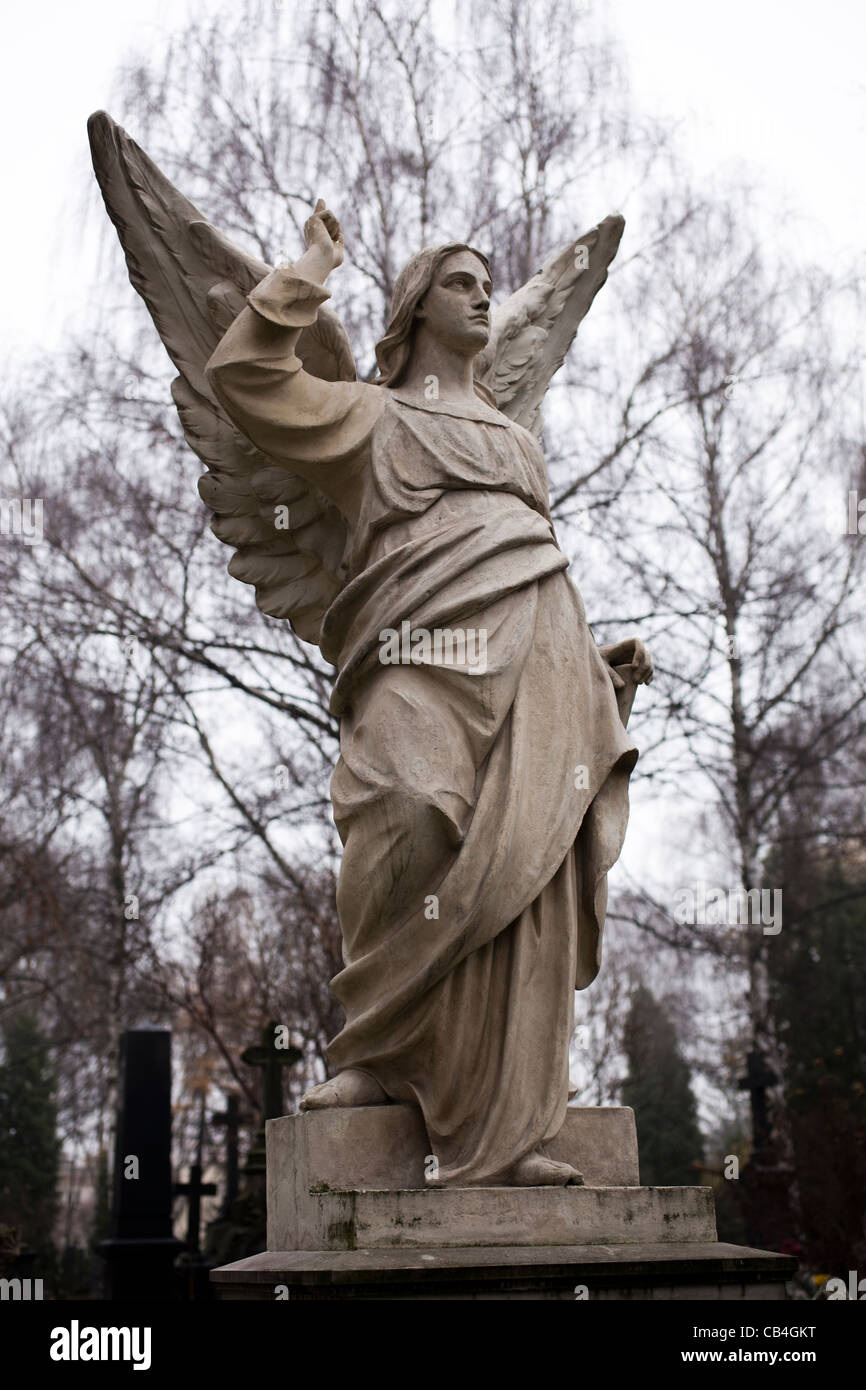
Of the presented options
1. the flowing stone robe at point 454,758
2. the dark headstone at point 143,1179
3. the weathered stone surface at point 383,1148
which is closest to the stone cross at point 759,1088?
the dark headstone at point 143,1179

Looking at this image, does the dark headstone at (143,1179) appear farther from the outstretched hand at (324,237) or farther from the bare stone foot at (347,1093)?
the outstretched hand at (324,237)

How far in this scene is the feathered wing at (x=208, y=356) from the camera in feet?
17.1

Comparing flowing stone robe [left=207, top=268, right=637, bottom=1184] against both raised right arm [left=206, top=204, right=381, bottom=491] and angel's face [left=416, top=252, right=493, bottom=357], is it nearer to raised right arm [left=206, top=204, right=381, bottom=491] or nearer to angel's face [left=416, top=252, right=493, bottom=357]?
raised right arm [left=206, top=204, right=381, bottom=491]

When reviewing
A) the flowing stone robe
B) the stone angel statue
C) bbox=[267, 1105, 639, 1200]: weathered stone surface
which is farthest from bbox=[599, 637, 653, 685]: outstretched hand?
bbox=[267, 1105, 639, 1200]: weathered stone surface

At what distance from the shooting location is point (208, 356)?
17.7 feet

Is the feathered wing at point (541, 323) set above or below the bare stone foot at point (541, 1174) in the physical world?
above

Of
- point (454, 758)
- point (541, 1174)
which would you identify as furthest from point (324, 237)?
point (541, 1174)

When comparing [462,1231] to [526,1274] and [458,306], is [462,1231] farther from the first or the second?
[458,306]

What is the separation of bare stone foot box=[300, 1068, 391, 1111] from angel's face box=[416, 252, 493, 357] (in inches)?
92.0

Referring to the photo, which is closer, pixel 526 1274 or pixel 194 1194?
pixel 526 1274

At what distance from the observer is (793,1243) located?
1380 centimetres

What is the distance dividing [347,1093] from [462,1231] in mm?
529

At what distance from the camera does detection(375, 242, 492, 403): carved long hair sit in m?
4.96

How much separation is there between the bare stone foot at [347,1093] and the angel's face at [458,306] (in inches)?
92.0
